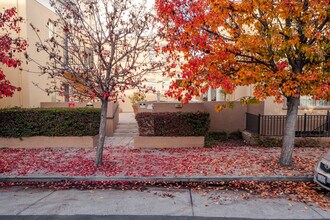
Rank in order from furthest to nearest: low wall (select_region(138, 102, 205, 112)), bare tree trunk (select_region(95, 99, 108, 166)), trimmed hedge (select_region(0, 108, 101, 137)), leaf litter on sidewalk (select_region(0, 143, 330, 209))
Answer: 1. low wall (select_region(138, 102, 205, 112))
2. trimmed hedge (select_region(0, 108, 101, 137))
3. bare tree trunk (select_region(95, 99, 108, 166))
4. leaf litter on sidewalk (select_region(0, 143, 330, 209))

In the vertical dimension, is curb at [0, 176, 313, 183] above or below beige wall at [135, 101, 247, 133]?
below

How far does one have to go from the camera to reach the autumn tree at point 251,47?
688 centimetres

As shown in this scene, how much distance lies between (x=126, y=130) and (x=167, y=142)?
4.21 m

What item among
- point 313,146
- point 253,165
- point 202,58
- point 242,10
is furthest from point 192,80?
point 313,146

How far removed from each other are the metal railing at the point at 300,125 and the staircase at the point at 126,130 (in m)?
6.33

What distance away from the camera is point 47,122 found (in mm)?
11219

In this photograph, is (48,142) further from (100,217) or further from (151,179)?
(100,217)

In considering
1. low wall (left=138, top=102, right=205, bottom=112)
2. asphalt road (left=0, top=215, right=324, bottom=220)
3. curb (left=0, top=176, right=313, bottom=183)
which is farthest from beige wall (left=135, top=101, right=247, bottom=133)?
asphalt road (left=0, top=215, right=324, bottom=220)

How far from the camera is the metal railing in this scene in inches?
456

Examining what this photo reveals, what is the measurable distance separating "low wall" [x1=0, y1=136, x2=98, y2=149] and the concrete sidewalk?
474 centimetres

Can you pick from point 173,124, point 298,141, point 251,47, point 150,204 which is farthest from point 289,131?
point 150,204

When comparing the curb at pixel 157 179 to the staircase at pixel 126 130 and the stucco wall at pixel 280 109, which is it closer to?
the stucco wall at pixel 280 109

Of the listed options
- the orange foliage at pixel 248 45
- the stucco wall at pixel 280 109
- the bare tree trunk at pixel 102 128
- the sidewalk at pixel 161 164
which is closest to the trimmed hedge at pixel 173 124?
the sidewalk at pixel 161 164

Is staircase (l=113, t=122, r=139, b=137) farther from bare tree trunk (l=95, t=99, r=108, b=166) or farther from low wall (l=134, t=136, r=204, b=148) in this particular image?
bare tree trunk (l=95, t=99, r=108, b=166)
